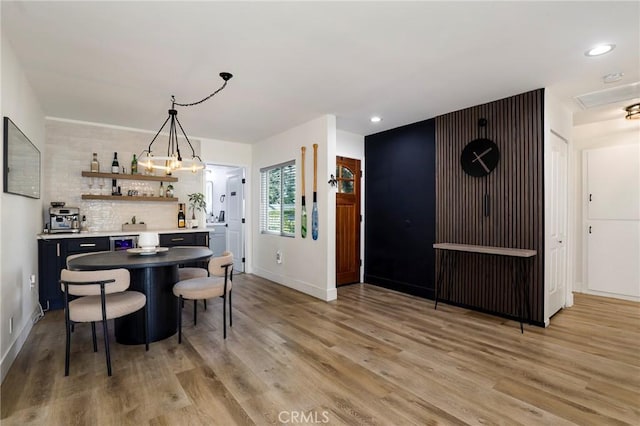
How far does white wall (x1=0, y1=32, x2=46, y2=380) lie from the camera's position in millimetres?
2414

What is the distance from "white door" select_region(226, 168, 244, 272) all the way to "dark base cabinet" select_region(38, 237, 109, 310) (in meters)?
2.78

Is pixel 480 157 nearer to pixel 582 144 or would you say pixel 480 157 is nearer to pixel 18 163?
pixel 582 144

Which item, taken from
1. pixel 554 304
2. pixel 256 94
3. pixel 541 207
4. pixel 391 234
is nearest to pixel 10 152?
pixel 256 94

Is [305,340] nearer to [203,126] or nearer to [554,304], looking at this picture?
[554,304]

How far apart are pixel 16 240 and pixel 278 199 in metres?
3.46

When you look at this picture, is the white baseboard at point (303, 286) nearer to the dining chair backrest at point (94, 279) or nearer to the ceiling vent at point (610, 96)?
the dining chair backrest at point (94, 279)

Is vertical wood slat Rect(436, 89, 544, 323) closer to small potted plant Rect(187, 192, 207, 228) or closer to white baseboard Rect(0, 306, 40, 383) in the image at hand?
small potted plant Rect(187, 192, 207, 228)

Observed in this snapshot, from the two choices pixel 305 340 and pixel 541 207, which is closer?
pixel 305 340

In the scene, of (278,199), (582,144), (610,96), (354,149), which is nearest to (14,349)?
(278,199)

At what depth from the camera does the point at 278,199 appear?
5.61m

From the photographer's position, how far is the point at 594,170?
4719 millimetres

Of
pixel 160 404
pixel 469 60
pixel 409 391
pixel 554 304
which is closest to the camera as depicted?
pixel 160 404

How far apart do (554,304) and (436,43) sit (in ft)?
10.9

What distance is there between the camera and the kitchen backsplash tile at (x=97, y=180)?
176 inches
